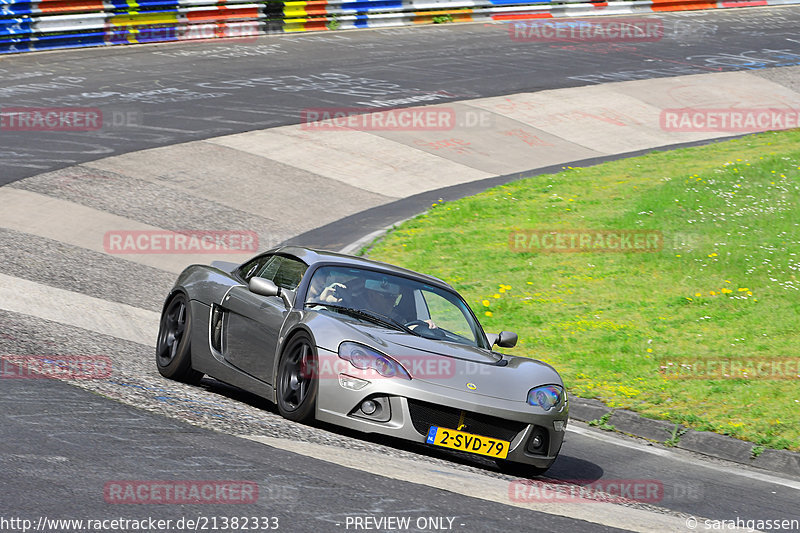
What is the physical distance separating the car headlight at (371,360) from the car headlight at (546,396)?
97cm

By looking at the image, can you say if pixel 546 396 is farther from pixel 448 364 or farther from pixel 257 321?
pixel 257 321

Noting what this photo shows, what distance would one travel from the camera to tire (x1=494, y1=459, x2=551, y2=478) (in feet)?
24.7

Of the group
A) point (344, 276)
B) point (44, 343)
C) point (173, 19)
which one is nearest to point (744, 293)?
point (344, 276)

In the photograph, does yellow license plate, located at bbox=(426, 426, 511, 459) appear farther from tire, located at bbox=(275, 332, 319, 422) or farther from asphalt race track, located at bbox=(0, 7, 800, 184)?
asphalt race track, located at bbox=(0, 7, 800, 184)

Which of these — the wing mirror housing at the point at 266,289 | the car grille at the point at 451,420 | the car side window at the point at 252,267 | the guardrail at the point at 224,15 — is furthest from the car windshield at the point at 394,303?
the guardrail at the point at 224,15

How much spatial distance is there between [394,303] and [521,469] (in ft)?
5.34

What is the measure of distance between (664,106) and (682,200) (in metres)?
9.24

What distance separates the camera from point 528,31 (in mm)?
31969

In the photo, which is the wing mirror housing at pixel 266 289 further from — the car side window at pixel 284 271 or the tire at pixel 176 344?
the tire at pixel 176 344

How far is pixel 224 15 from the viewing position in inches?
1072

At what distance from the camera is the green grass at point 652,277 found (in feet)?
32.7

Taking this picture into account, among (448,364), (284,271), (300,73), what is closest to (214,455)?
(448,364)

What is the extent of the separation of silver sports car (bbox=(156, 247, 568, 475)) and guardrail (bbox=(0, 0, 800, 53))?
1658 centimetres

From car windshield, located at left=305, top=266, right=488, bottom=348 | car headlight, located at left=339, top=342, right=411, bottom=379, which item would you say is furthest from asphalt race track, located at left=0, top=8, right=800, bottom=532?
car windshield, located at left=305, top=266, right=488, bottom=348
